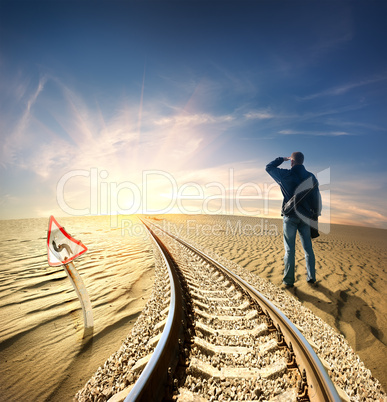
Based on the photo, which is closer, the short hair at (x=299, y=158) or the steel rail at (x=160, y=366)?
the steel rail at (x=160, y=366)

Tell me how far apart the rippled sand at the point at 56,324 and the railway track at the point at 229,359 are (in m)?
0.78

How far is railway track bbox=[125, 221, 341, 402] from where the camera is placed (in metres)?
1.77

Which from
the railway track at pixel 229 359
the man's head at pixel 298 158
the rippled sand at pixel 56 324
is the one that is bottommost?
the rippled sand at pixel 56 324

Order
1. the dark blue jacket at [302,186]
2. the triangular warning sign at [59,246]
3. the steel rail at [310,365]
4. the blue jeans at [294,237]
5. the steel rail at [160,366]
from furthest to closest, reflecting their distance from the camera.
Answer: the blue jeans at [294,237] < the dark blue jacket at [302,186] < the triangular warning sign at [59,246] < the steel rail at [310,365] < the steel rail at [160,366]

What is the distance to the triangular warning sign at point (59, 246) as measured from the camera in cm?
245

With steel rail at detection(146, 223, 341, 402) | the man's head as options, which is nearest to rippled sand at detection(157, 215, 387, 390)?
steel rail at detection(146, 223, 341, 402)

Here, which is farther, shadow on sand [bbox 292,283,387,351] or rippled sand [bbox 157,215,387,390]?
shadow on sand [bbox 292,283,387,351]

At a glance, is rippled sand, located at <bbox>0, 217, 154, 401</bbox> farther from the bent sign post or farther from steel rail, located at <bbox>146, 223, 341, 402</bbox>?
steel rail, located at <bbox>146, 223, 341, 402</bbox>

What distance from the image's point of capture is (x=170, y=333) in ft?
7.77

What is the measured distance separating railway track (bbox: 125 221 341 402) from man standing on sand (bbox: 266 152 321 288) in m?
2.34

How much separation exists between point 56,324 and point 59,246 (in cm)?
168

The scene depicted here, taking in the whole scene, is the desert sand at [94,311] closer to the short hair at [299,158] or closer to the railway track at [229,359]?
the railway track at [229,359]

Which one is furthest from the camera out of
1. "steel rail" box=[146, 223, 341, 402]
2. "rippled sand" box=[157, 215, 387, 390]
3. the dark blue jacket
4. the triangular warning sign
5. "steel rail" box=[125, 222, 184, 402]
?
the dark blue jacket

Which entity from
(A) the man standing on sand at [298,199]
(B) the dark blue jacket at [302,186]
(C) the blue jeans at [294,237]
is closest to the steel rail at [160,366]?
(C) the blue jeans at [294,237]
